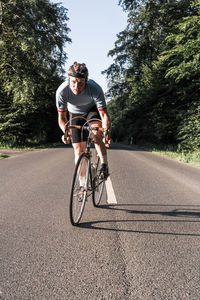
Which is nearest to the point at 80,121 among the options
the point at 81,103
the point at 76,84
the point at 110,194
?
the point at 81,103

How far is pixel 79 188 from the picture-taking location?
328 centimetres

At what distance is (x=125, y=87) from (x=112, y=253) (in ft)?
104

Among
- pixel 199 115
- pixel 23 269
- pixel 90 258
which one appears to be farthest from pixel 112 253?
pixel 199 115

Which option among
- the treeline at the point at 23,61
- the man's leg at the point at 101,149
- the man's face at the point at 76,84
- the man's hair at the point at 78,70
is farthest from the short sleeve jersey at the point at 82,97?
the treeline at the point at 23,61

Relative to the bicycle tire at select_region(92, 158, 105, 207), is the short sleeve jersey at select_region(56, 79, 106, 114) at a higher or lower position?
higher

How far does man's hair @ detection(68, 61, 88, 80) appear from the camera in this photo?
10.2ft

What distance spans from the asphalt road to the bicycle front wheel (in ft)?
0.55

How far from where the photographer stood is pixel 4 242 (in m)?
2.58

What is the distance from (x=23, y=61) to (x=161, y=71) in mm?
11020

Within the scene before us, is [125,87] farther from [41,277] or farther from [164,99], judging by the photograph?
[41,277]

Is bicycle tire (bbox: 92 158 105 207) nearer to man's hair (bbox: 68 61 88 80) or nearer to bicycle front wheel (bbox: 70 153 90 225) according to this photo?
bicycle front wheel (bbox: 70 153 90 225)

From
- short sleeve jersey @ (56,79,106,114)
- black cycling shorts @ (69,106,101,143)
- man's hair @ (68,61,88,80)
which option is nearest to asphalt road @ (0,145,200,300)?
black cycling shorts @ (69,106,101,143)

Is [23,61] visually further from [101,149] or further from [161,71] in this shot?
[101,149]

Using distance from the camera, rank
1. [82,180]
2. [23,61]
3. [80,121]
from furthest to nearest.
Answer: [23,61] < [80,121] < [82,180]
